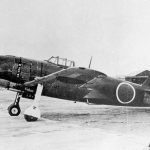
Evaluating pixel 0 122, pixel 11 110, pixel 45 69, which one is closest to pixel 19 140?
pixel 0 122

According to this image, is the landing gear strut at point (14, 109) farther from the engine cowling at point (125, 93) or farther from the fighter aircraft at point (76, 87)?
the engine cowling at point (125, 93)

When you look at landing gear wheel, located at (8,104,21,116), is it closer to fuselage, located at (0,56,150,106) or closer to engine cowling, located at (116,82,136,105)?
fuselage, located at (0,56,150,106)

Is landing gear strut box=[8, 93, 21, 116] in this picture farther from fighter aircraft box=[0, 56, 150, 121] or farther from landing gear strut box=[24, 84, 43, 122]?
landing gear strut box=[24, 84, 43, 122]

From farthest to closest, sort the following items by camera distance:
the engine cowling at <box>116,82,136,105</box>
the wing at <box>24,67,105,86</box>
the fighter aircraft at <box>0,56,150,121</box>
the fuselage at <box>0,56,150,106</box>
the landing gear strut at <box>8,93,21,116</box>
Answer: the engine cowling at <box>116,82,136,105</box> < the landing gear strut at <box>8,93,21,116</box> < the fuselage at <box>0,56,150,106</box> < the fighter aircraft at <box>0,56,150,121</box> < the wing at <box>24,67,105,86</box>

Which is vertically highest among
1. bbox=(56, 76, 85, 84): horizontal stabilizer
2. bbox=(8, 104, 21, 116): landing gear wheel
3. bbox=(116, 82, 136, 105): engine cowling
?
bbox=(56, 76, 85, 84): horizontal stabilizer

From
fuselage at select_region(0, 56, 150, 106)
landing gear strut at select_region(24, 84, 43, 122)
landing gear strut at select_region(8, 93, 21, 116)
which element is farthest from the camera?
landing gear strut at select_region(8, 93, 21, 116)

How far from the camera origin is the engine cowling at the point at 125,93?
10.6 m

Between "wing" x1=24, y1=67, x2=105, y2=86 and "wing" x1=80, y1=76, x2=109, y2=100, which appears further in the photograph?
"wing" x1=80, y1=76, x2=109, y2=100

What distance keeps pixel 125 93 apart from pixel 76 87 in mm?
1928

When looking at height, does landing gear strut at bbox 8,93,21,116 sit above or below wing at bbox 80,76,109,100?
below

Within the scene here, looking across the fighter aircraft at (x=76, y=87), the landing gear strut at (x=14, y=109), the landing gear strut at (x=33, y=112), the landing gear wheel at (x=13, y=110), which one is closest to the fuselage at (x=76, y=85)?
the fighter aircraft at (x=76, y=87)

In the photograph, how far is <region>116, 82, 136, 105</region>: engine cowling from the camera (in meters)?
10.6

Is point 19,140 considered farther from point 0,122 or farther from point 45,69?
point 45,69

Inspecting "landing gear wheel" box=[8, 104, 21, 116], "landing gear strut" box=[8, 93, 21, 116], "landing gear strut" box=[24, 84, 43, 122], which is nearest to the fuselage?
"landing gear strut" box=[8, 93, 21, 116]
